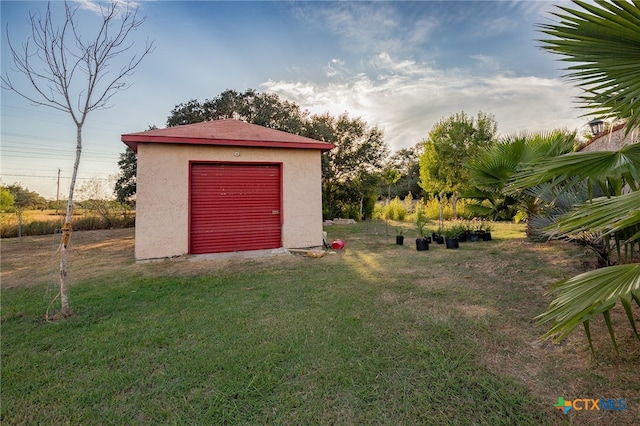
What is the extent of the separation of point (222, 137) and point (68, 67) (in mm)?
3458

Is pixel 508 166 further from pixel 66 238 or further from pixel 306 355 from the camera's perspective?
pixel 66 238

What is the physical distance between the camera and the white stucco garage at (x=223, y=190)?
6.36m

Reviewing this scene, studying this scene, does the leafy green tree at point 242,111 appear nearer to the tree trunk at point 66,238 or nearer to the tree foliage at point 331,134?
the tree foliage at point 331,134

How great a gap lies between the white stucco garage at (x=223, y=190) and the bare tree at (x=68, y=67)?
266cm

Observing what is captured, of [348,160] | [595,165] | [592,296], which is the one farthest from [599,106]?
[348,160]

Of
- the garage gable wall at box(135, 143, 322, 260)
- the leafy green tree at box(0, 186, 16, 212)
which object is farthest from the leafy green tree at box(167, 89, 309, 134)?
the garage gable wall at box(135, 143, 322, 260)

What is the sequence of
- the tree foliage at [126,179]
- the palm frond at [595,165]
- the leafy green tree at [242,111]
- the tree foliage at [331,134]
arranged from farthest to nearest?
the tree foliage at [331,134], the leafy green tree at [242,111], the tree foliage at [126,179], the palm frond at [595,165]

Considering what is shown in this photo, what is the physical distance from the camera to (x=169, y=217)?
6.50m

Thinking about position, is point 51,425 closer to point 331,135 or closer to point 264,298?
point 264,298

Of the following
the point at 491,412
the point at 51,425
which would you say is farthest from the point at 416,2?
the point at 51,425

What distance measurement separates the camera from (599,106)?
2.09 metres

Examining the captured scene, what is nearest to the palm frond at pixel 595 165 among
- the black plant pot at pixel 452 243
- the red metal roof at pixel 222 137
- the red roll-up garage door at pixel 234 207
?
the black plant pot at pixel 452 243

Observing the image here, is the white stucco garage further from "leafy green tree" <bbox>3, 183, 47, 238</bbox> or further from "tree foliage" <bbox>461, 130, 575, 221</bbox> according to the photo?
Result: "leafy green tree" <bbox>3, 183, 47, 238</bbox>

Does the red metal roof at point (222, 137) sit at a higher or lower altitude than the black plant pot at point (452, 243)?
higher
